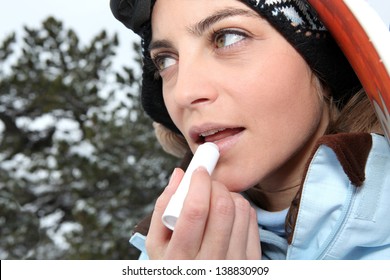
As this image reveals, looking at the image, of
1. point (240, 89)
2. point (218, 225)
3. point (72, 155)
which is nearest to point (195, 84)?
point (240, 89)

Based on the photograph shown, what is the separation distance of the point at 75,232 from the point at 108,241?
566 millimetres

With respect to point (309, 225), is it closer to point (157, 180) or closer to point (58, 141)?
point (157, 180)

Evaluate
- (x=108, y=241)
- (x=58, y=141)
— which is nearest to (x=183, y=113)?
(x=108, y=241)

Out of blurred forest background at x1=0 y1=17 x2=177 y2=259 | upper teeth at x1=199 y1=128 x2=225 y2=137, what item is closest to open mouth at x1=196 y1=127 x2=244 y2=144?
upper teeth at x1=199 y1=128 x2=225 y2=137

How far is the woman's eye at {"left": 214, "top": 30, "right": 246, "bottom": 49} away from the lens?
4.69ft

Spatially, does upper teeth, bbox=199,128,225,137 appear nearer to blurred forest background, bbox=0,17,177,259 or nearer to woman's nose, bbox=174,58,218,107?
woman's nose, bbox=174,58,218,107

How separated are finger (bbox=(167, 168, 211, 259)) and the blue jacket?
0.26 metres

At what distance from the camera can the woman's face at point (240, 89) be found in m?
1.37

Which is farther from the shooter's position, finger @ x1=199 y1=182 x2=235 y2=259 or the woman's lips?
the woman's lips

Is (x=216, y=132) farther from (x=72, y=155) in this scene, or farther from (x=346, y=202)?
(x=72, y=155)

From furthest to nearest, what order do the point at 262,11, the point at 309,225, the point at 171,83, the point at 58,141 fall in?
1. the point at 58,141
2. the point at 171,83
3. the point at 262,11
4. the point at 309,225

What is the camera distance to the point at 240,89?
137 cm

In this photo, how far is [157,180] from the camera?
827 centimetres
